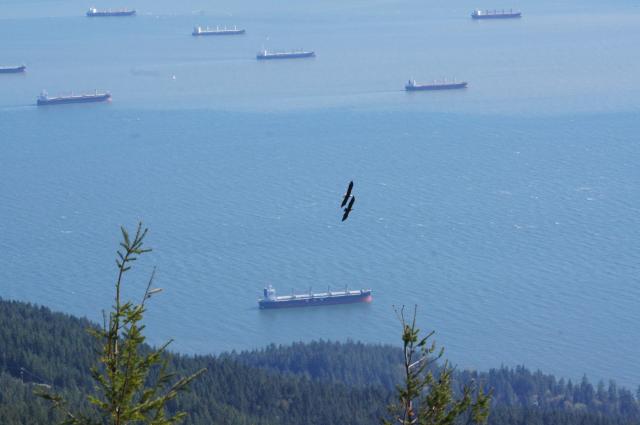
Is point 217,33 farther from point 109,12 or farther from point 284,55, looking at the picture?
point 109,12

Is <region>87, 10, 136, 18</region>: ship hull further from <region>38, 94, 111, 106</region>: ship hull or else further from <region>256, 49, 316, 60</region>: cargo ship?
<region>38, 94, 111, 106</region>: ship hull

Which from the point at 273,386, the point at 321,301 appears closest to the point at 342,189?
the point at 321,301

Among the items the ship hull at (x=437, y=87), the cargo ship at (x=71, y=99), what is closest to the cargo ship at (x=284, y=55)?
the ship hull at (x=437, y=87)

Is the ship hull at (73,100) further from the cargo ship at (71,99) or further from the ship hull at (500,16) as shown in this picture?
the ship hull at (500,16)

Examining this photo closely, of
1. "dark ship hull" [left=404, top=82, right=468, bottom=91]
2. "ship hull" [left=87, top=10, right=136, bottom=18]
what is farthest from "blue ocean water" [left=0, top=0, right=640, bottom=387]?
"ship hull" [left=87, top=10, right=136, bottom=18]

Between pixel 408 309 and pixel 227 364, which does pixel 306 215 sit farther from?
pixel 227 364

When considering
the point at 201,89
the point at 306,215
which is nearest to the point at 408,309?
the point at 306,215
